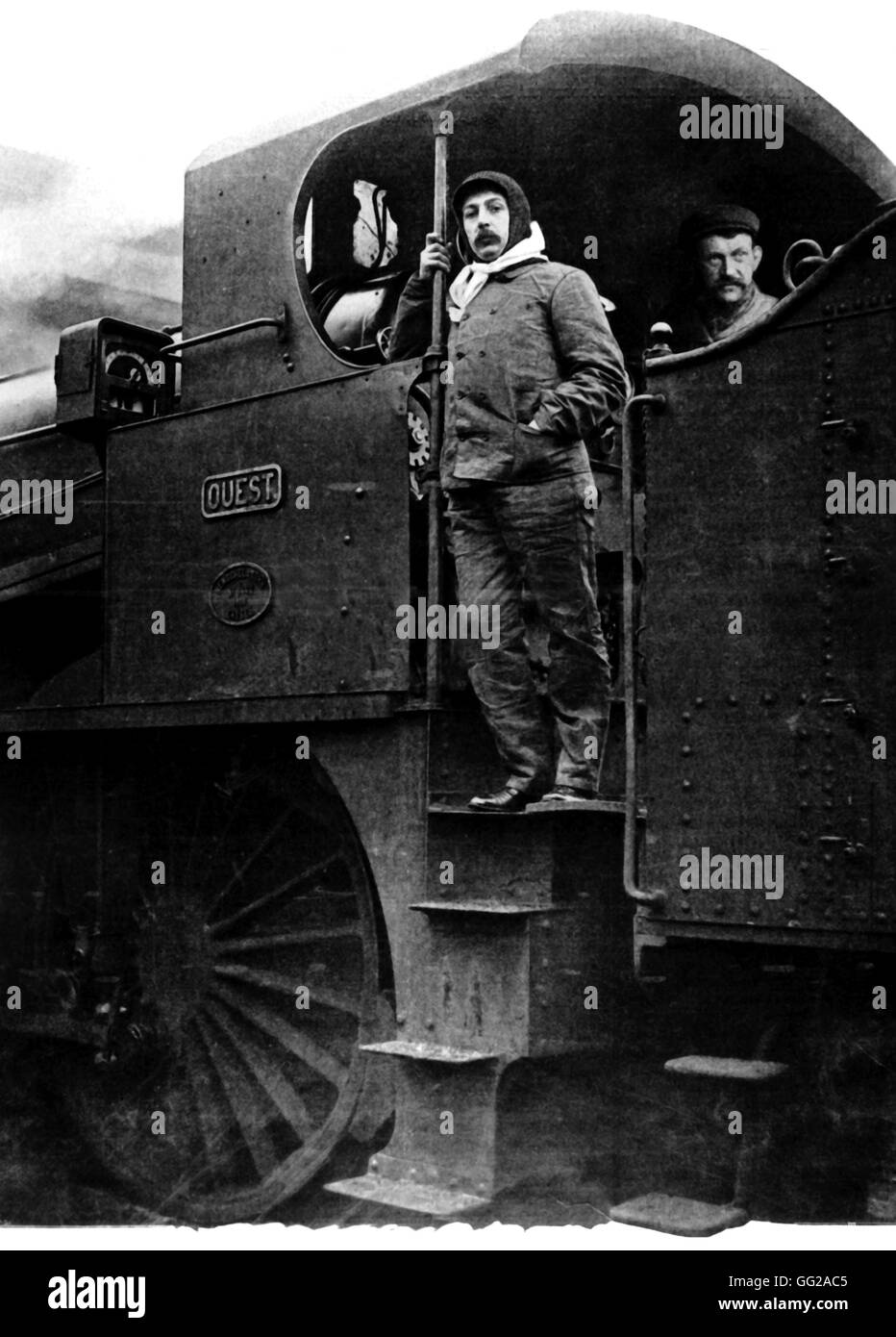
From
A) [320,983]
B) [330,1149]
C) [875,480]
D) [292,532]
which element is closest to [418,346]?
[292,532]

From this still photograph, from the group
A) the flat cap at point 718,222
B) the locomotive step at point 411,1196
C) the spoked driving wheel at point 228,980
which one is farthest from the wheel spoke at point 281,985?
the flat cap at point 718,222

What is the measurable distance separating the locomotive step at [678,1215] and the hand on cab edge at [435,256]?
8.60ft

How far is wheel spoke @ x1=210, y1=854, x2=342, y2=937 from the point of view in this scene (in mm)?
5301

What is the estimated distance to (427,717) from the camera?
177 inches

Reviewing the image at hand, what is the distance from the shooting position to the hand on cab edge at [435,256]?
457cm

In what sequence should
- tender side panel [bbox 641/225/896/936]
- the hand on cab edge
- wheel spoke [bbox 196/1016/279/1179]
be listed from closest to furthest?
tender side panel [bbox 641/225/896/936]
the hand on cab edge
wheel spoke [bbox 196/1016/279/1179]

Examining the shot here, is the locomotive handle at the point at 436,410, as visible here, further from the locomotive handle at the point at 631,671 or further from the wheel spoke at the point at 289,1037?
the wheel spoke at the point at 289,1037

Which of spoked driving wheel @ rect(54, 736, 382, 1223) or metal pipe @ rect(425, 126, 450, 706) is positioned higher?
metal pipe @ rect(425, 126, 450, 706)

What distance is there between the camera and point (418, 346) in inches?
188

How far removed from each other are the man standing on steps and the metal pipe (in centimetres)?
5

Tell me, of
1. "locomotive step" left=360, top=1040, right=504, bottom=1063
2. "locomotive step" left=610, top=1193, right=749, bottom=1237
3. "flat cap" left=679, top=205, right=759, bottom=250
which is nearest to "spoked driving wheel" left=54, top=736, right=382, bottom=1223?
"locomotive step" left=360, top=1040, right=504, bottom=1063

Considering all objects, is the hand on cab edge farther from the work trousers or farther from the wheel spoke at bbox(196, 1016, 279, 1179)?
the wheel spoke at bbox(196, 1016, 279, 1179)

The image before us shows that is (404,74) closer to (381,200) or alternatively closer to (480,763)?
(381,200)

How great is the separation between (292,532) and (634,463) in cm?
116
